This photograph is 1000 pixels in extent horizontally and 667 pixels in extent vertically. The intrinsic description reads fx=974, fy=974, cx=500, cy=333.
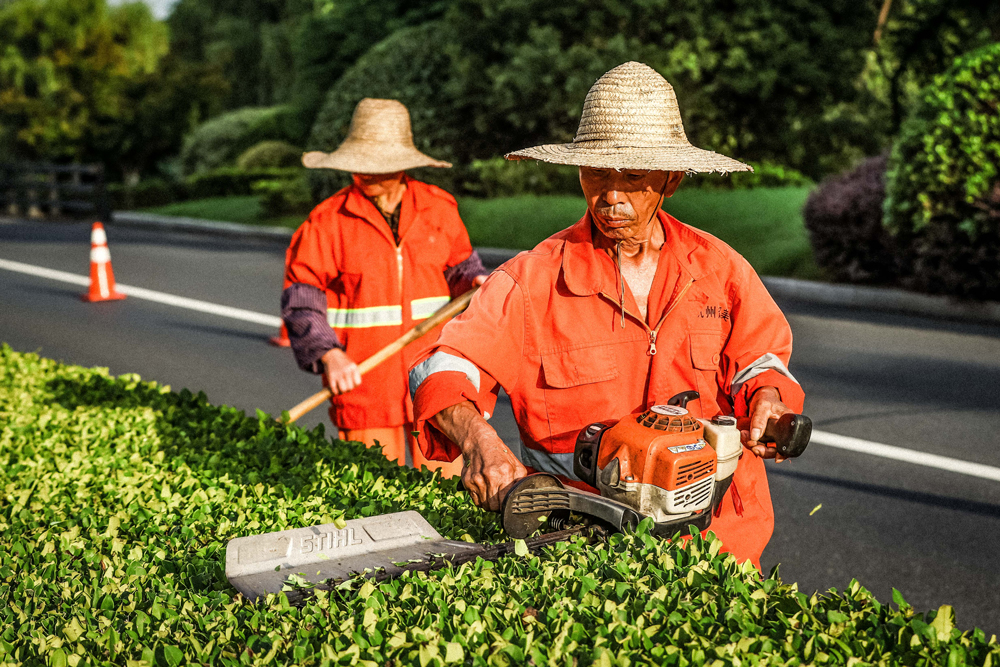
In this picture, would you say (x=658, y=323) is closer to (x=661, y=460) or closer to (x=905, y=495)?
(x=661, y=460)

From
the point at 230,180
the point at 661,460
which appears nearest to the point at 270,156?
the point at 230,180

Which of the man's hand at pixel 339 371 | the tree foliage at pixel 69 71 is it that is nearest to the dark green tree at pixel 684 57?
the man's hand at pixel 339 371

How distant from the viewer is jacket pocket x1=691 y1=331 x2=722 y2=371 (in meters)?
2.68

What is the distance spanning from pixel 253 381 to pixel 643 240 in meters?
6.52

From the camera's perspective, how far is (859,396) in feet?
25.7

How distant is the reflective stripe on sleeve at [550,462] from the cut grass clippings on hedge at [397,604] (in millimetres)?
246

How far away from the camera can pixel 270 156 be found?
31.0 metres

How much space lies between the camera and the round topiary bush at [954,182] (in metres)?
11.2

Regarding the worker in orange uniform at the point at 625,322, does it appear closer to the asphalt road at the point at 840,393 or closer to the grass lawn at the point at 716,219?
the asphalt road at the point at 840,393

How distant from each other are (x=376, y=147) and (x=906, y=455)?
13.3ft

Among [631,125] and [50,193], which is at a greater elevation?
[631,125]

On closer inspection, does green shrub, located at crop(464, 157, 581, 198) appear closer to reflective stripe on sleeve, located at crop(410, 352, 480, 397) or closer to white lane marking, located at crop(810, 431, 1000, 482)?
white lane marking, located at crop(810, 431, 1000, 482)

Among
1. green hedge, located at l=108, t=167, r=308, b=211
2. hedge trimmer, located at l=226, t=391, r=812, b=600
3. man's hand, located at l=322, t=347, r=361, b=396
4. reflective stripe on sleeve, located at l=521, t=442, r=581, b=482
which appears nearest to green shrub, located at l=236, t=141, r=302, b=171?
green hedge, located at l=108, t=167, r=308, b=211

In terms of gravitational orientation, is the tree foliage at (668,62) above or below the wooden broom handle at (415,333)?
above
